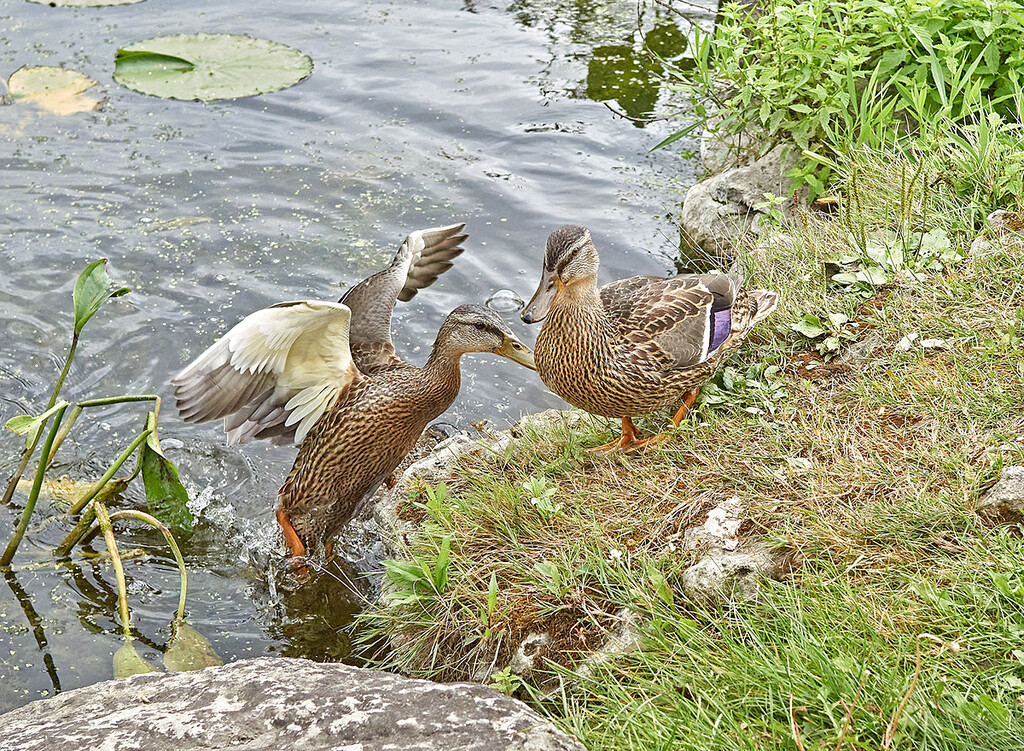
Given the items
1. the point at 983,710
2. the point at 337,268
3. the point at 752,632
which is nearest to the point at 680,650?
the point at 752,632

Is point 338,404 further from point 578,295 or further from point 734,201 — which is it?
point 734,201

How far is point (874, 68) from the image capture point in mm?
5191

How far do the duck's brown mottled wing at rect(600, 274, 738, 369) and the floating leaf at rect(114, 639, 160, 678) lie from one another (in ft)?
7.02

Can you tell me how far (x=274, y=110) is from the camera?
7.16 m

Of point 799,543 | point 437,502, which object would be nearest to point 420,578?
point 437,502

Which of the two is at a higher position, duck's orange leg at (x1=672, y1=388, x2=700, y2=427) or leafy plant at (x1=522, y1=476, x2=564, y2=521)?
duck's orange leg at (x1=672, y1=388, x2=700, y2=427)

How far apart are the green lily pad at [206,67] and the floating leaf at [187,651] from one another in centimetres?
469

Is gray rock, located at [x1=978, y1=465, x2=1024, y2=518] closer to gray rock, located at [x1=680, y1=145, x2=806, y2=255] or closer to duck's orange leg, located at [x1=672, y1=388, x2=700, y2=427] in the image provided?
duck's orange leg, located at [x1=672, y1=388, x2=700, y2=427]

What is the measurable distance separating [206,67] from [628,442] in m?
5.15

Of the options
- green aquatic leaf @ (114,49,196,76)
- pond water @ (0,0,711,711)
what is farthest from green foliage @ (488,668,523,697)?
green aquatic leaf @ (114,49,196,76)

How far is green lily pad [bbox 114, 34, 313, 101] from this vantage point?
7186 millimetres

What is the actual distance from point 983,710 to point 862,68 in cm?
407

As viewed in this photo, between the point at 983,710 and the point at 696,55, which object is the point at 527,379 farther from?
the point at 983,710

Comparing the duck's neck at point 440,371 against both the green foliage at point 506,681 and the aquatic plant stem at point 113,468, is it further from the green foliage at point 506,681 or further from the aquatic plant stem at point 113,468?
the green foliage at point 506,681
